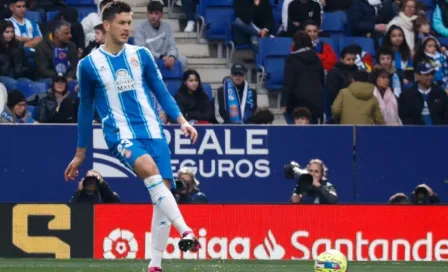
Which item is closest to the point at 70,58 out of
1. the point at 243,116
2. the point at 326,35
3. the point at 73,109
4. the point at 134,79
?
the point at 73,109

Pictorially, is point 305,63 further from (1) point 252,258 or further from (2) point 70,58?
(1) point 252,258

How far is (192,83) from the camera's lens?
18.3 metres

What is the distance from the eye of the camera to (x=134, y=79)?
10.9 meters

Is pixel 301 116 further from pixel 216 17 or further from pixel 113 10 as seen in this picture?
pixel 113 10

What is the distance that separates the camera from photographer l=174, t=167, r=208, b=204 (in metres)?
15.7

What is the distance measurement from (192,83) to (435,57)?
4002mm

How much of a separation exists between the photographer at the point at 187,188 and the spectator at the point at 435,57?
528cm

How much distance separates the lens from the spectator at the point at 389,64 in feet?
63.7

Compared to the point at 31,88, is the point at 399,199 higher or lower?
lower

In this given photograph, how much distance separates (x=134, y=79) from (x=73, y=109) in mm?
7125

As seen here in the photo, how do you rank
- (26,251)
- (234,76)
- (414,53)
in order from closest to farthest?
(26,251)
(234,76)
(414,53)

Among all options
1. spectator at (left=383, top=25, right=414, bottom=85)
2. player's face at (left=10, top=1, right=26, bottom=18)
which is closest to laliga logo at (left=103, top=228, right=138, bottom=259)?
player's face at (left=10, top=1, right=26, bottom=18)

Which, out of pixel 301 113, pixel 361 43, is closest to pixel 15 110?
pixel 301 113

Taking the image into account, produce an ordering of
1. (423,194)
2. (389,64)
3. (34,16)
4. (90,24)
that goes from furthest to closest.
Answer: (34,16) < (90,24) < (389,64) < (423,194)
